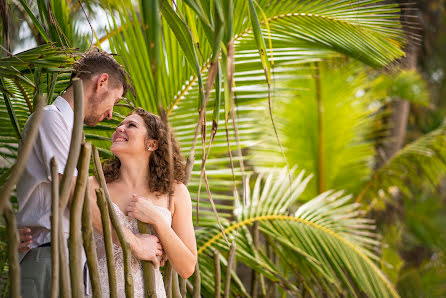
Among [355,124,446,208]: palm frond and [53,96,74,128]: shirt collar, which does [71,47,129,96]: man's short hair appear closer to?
[53,96,74,128]: shirt collar

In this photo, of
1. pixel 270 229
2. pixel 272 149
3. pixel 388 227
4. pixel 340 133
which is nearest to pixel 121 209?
pixel 270 229

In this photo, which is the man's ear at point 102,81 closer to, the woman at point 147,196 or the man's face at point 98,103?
the man's face at point 98,103

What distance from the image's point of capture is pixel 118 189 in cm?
183

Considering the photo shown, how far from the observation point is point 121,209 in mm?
1780

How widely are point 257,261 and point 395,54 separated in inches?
48.1

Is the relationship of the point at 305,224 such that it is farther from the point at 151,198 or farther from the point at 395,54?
the point at 151,198

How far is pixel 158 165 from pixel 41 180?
0.65 meters

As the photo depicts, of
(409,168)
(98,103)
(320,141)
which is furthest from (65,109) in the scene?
(409,168)

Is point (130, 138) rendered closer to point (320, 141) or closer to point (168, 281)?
point (168, 281)

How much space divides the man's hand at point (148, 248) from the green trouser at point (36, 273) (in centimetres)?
30

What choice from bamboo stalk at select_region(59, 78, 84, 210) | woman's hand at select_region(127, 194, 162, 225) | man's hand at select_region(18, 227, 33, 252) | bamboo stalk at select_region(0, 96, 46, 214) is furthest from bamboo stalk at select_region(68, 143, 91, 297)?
woman's hand at select_region(127, 194, 162, 225)

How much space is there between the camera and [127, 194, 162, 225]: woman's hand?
1.63m

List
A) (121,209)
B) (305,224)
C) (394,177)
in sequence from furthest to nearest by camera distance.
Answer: (394,177) < (305,224) < (121,209)

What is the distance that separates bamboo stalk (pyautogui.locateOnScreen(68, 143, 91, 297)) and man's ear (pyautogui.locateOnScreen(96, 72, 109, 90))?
50cm
